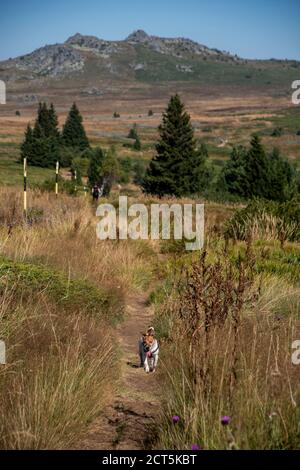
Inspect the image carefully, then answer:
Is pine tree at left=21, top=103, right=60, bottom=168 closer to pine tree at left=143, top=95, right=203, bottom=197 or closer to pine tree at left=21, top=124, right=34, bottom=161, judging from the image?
pine tree at left=21, top=124, right=34, bottom=161

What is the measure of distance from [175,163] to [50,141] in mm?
17535

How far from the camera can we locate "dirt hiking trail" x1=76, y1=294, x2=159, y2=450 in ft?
13.0

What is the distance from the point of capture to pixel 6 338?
4.95 meters

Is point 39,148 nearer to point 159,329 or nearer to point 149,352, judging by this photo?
point 159,329

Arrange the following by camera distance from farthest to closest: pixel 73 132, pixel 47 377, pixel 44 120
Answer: pixel 73 132, pixel 44 120, pixel 47 377

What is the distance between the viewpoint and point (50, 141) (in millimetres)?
53312

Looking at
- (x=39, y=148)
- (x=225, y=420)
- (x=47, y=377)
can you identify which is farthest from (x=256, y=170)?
(x=225, y=420)

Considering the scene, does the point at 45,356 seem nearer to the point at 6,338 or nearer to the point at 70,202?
the point at 6,338

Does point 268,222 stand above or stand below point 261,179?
above

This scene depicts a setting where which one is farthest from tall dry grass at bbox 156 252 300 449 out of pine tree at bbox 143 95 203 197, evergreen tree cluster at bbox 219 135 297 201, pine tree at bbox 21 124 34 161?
pine tree at bbox 21 124 34 161

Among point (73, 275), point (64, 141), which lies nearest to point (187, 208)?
point (73, 275)

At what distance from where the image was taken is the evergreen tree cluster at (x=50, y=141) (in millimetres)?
50750

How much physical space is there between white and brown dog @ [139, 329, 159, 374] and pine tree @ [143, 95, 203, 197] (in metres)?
32.5

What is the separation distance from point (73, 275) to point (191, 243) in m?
4.63
